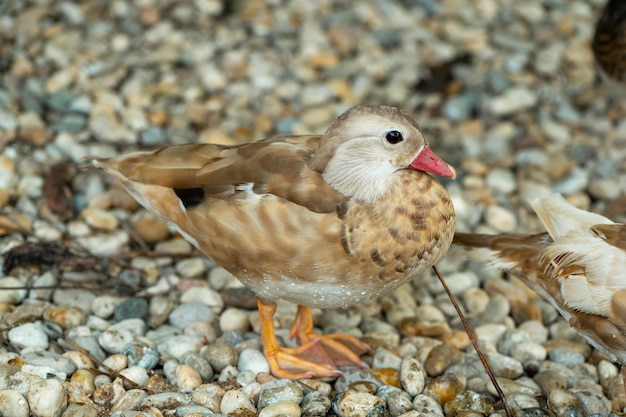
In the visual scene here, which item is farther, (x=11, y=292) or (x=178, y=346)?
(x=11, y=292)

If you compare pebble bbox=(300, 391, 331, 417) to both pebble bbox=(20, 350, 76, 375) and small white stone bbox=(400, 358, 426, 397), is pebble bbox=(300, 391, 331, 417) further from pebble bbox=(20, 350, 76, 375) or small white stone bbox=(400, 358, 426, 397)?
pebble bbox=(20, 350, 76, 375)

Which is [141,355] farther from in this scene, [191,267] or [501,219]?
[501,219]

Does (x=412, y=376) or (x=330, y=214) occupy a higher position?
(x=330, y=214)

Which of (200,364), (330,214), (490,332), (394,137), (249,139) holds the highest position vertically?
(394,137)

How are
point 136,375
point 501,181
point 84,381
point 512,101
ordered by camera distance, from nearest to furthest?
point 84,381 → point 136,375 → point 501,181 → point 512,101

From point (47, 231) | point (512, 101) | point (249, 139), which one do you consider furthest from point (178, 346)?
point (512, 101)

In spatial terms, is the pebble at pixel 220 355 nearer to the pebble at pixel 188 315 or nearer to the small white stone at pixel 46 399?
the pebble at pixel 188 315
